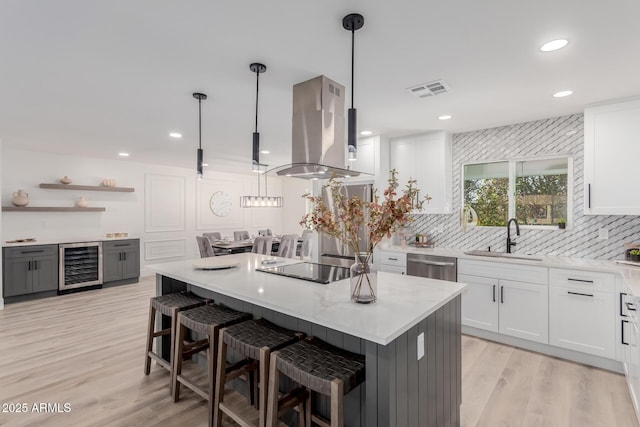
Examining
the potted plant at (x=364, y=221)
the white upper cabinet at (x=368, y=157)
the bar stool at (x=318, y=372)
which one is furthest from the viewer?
the white upper cabinet at (x=368, y=157)

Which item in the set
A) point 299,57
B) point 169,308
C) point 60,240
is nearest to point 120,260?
point 60,240

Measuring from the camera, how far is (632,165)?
2.93 meters

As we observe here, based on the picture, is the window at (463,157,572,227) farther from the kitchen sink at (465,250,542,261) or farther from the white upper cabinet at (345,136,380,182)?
the white upper cabinet at (345,136,380,182)

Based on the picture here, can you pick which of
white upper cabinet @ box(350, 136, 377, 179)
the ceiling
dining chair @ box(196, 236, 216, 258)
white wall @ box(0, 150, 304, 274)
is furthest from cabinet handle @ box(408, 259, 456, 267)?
white wall @ box(0, 150, 304, 274)

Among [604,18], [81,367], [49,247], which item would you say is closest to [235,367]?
[81,367]

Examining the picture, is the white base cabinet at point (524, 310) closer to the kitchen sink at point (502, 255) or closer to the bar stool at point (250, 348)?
the kitchen sink at point (502, 255)

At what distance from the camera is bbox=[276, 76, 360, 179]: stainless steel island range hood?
92.5 inches

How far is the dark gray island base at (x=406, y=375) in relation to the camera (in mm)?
1475

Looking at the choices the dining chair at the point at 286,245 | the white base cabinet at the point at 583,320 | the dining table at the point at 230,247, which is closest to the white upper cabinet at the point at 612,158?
the white base cabinet at the point at 583,320

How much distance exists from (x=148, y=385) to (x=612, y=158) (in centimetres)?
464

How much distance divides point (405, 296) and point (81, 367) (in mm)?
2969

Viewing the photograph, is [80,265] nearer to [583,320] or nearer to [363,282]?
[363,282]

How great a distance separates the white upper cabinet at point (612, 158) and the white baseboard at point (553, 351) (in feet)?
4.50

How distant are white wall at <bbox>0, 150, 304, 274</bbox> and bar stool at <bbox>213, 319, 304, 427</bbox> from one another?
18.2 ft
